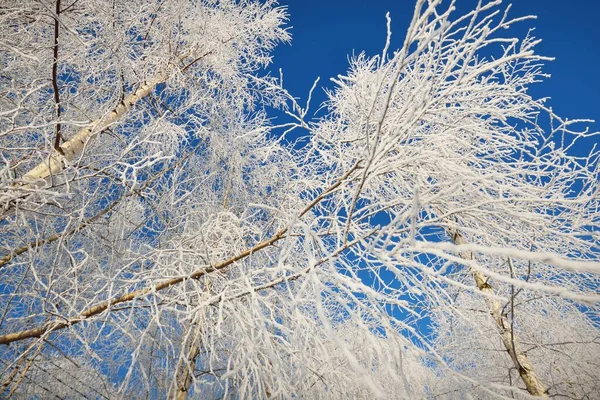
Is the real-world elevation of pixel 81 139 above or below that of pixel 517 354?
below

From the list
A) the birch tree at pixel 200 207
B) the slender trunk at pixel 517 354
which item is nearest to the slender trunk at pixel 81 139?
the birch tree at pixel 200 207

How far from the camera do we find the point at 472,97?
1.67m

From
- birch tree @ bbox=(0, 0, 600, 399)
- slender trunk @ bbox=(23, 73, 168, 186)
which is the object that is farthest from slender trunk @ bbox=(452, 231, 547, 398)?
slender trunk @ bbox=(23, 73, 168, 186)

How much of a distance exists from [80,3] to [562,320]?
7.37m

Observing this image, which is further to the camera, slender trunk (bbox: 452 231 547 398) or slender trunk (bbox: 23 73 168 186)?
slender trunk (bbox: 452 231 547 398)

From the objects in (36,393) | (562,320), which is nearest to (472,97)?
(562,320)

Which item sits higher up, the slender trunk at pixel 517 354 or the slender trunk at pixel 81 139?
the slender trunk at pixel 517 354

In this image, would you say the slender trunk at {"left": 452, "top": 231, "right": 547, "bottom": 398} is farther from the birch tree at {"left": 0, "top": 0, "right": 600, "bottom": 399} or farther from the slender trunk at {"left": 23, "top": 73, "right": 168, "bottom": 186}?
the slender trunk at {"left": 23, "top": 73, "right": 168, "bottom": 186}

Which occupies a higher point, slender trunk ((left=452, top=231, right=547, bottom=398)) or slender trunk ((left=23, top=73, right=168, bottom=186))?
slender trunk ((left=452, top=231, right=547, bottom=398))

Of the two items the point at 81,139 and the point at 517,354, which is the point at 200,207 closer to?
the point at 81,139

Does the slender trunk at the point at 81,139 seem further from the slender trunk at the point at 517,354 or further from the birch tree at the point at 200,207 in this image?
the slender trunk at the point at 517,354

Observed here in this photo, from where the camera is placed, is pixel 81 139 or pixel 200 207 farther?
pixel 200 207

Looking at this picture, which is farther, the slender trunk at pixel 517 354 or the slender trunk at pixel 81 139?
the slender trunk at pixel 517 354

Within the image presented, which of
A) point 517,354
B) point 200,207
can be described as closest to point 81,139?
point 200,207
